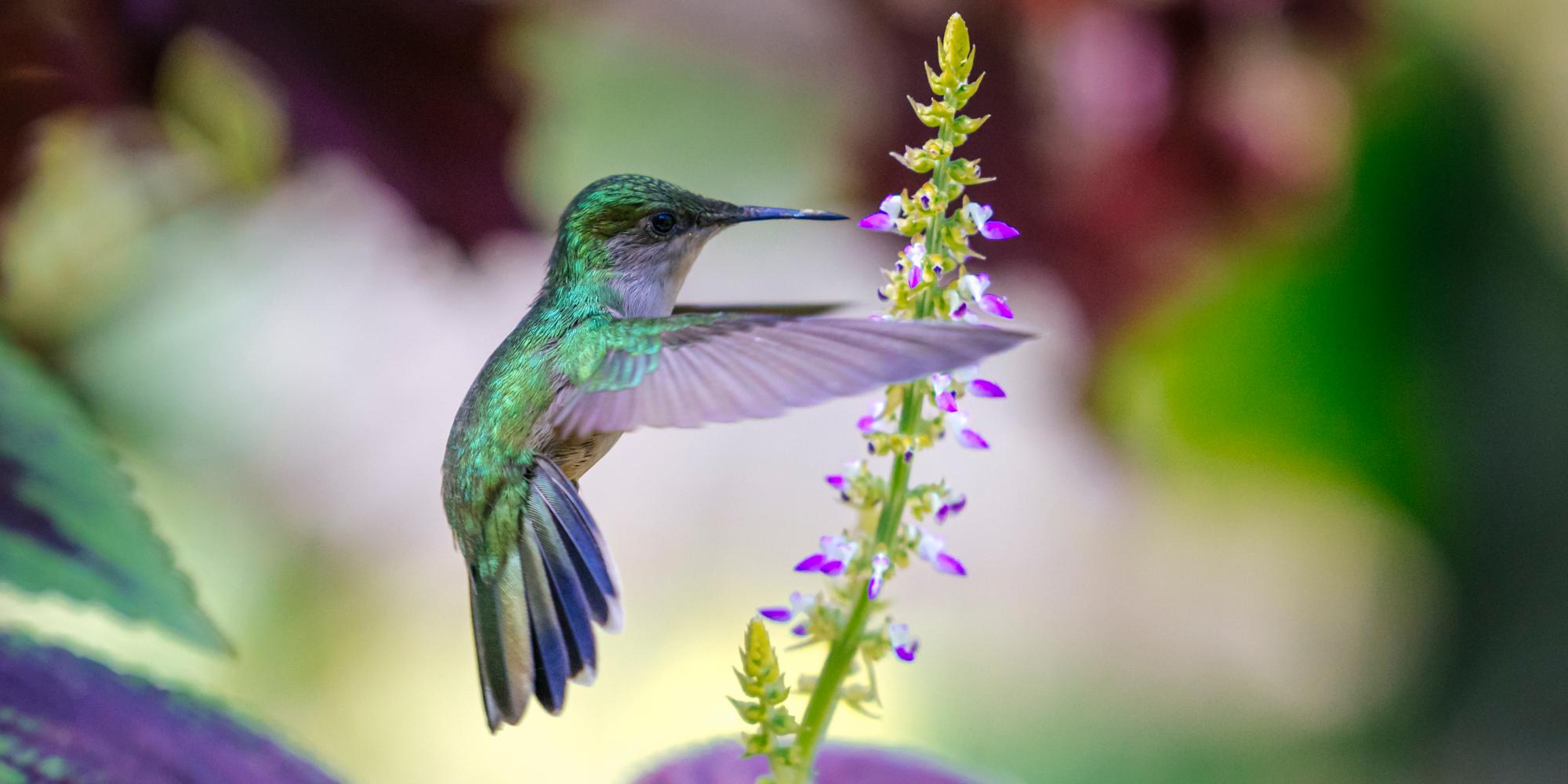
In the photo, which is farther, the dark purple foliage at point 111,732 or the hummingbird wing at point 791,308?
the hummingbird wing at point 791,308

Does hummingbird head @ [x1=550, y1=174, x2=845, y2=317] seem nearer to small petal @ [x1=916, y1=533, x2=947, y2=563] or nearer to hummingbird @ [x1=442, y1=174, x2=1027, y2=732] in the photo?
hummingbird @ [x1=442, y1=174, x2=1027, y2=732]

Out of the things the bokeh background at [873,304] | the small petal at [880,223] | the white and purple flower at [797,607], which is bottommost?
the white and purple flower at [797,607]

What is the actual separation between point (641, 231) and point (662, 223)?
0.01 meters

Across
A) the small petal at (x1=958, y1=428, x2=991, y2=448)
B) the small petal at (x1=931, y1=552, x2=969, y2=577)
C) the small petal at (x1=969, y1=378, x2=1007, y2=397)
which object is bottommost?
the small petal at (x1=931, y1=552, x2=969, y2=577)

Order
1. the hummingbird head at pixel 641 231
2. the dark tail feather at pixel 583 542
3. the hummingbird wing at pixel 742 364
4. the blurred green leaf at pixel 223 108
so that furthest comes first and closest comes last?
the blurred green leaf at pixel 223 108 < the hummingbird head at pixel 641 231 < the dark tail feather at pixel 583 542 < the hummingbird wing at pixel 742 364

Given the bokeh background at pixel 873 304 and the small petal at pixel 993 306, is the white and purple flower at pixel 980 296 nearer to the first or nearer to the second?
the small petal at pixel 993 306

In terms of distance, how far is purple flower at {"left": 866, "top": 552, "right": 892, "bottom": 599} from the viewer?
1.47ft

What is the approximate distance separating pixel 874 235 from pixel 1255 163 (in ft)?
1.14

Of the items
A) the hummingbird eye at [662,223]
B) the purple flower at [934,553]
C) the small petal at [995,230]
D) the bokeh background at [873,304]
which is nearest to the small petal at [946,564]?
the purple flower at [934,553]

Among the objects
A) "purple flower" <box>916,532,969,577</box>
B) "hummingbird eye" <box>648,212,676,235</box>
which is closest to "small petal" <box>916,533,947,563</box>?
"purple flower" <box>916,532,969,577</box>

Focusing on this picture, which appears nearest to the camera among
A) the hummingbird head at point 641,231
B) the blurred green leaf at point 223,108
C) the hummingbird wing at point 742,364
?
the hummingbird wing at point 742,364

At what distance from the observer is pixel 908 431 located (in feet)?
1.53

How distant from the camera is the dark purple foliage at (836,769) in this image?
544 mm

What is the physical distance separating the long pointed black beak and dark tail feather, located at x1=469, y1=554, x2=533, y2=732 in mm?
188
